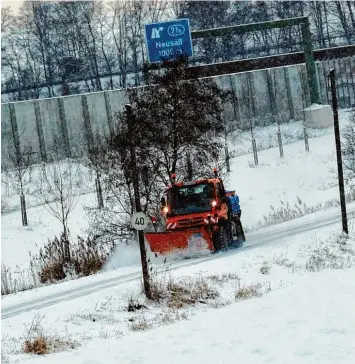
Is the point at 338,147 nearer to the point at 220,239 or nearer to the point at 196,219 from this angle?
the point at 220,239

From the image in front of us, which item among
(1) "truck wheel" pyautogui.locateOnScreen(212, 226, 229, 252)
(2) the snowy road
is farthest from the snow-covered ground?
(1) "truck wheel" pyautogui.locateOnScreen(212, 226, 229, 252)

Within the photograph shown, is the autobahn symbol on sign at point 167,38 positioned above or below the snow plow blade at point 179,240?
above

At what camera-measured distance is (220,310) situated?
1360 centimetres

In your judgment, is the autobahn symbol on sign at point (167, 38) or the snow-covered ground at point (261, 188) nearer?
the snow-covered ground at point (261, 188)

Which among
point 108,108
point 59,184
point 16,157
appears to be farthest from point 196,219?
point 108,108

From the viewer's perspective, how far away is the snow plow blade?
67.7 ft

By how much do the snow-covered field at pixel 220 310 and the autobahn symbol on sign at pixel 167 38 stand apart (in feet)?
40.7

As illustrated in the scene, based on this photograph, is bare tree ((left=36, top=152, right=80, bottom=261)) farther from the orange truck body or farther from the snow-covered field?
the orange truck body

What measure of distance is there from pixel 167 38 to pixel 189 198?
51.3 ft

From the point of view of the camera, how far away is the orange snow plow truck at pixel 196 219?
2078 cm

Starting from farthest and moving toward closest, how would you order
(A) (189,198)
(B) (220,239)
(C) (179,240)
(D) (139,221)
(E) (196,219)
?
(A) (189,198) → (B) (220,239) → (E) (196,219) → (C) (179,240) → (D) (139,221)

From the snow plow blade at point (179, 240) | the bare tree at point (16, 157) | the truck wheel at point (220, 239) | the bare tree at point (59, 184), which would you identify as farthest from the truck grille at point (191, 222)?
the bare tree at point (16, 157)

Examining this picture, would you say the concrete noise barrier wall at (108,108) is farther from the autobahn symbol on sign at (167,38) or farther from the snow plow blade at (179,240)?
the snow plow blade at (179,240)

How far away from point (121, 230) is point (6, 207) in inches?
517
